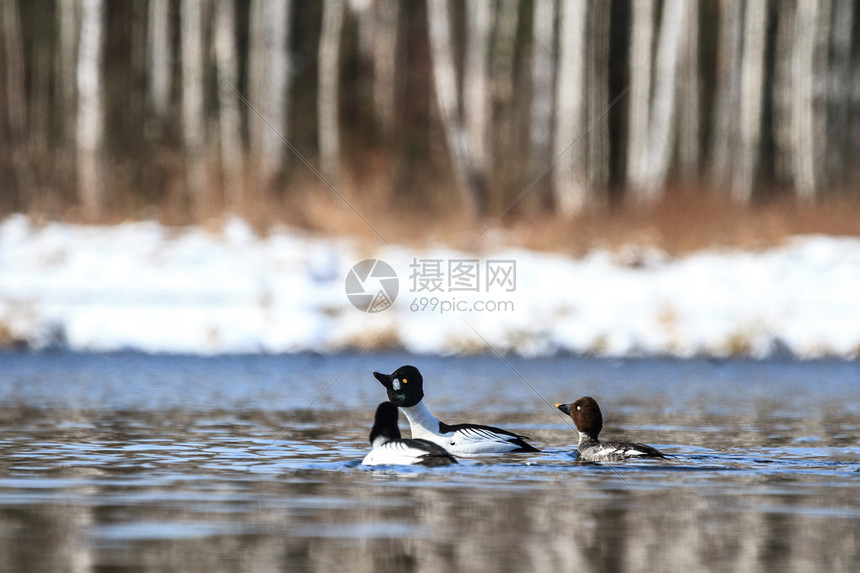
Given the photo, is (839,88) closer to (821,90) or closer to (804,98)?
(804,98)

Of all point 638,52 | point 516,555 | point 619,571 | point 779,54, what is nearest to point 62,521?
point 516,555

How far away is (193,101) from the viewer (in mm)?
33031

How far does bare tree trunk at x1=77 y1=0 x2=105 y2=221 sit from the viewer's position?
2795 centimetres

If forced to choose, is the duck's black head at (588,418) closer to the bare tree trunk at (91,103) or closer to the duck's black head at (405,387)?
the duck's black head at (405,387)

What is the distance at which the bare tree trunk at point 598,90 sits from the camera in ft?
122

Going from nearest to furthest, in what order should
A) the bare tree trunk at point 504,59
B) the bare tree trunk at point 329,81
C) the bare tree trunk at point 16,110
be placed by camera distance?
the bare tree trunk at point 16,110 < the bare tree trunk at point 329,81 < the bare tree trunk at point 504,59

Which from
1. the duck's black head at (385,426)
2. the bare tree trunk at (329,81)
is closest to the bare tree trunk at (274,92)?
the bare tree trunk at (329,81)

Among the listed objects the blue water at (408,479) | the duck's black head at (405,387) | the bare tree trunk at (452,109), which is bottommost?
the blue water at (408,479)

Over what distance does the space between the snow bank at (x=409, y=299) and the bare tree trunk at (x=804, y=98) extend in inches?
398

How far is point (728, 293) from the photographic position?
22.5 metres

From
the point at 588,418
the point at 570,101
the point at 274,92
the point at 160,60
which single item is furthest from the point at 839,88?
the point at 588,418

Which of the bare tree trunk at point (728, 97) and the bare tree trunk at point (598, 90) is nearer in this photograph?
the bare tree trunk at point (728, 97)

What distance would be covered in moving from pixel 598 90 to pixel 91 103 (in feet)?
52.9

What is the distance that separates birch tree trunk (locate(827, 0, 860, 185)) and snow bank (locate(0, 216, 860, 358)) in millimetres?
15602
